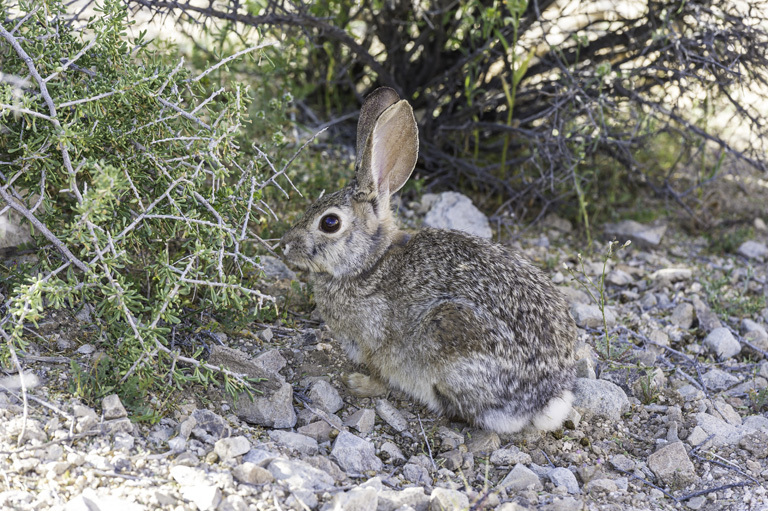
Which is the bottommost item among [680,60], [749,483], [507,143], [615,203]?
[749,483]

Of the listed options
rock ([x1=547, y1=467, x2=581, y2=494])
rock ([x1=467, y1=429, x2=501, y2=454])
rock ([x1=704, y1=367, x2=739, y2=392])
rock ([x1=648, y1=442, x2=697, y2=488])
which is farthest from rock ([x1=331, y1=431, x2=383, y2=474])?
rock ([x1=704, y1=367, x2=739, y2=392])

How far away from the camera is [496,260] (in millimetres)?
4113

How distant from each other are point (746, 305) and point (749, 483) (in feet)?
6.73

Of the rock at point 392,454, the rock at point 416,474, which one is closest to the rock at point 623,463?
the rock at point 416,474

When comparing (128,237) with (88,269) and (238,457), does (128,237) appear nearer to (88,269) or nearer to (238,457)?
(88,269)

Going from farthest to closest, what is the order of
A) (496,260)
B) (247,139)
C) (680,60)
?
(680,60)
(247,139)
(496,260)

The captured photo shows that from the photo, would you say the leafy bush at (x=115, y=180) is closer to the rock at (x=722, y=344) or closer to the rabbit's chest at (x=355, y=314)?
the rabbit's chest at (x=355, y=314)

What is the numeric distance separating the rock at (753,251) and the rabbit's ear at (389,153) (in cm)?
341

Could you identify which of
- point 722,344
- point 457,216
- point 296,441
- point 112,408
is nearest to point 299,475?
point 296,441

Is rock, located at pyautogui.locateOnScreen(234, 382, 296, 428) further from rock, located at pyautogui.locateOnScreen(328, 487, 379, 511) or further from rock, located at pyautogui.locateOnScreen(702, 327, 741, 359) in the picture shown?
rock, located at pyautogui.locateOnScreen(702, 327, 741, 359)

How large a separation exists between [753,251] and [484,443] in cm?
358

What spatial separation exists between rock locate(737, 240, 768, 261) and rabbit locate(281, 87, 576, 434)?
2.83m

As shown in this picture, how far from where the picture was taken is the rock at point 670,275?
5.67 m

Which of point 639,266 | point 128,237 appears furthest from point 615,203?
point 128,237
